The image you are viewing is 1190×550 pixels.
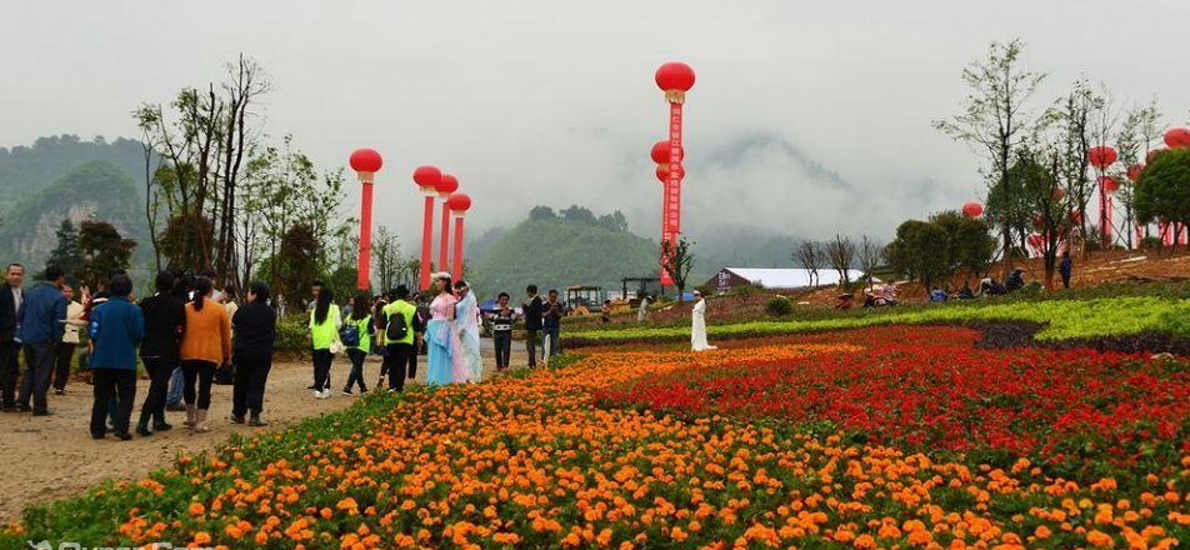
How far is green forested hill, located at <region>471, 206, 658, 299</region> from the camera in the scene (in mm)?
139962

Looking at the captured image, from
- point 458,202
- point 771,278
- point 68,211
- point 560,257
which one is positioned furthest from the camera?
point 560,257

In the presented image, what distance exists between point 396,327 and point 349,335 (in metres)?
0.96

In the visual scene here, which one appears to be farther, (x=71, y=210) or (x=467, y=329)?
(x=71, y=210)

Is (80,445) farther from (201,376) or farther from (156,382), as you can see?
(201,376)

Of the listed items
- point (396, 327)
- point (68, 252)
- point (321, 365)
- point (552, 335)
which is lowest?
point (321, 365)

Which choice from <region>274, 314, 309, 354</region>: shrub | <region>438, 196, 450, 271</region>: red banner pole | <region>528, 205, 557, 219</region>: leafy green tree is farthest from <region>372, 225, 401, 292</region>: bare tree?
<region>528, 205, 557, 219</region>: leafy green tree

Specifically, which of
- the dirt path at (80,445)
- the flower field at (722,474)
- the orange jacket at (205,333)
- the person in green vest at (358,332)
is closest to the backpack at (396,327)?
the person in green vest at (358,332)

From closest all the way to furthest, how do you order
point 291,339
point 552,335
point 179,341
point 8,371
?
point 179,341 → point 8,371 → point 552,335 → point 291,339

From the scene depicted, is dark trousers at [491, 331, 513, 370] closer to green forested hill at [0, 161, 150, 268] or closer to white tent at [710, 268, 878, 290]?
white tent at [710, 268, 878, 290]

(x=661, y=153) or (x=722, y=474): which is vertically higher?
(x=661, y=153)

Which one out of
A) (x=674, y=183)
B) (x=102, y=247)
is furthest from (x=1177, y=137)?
(x=102, y=247)

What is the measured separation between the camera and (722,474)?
5.95 m

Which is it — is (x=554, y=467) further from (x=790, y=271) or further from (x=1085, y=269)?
(x=790, y=271)

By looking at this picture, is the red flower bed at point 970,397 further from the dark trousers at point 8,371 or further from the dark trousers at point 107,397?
the dark trousers at point 8,371
